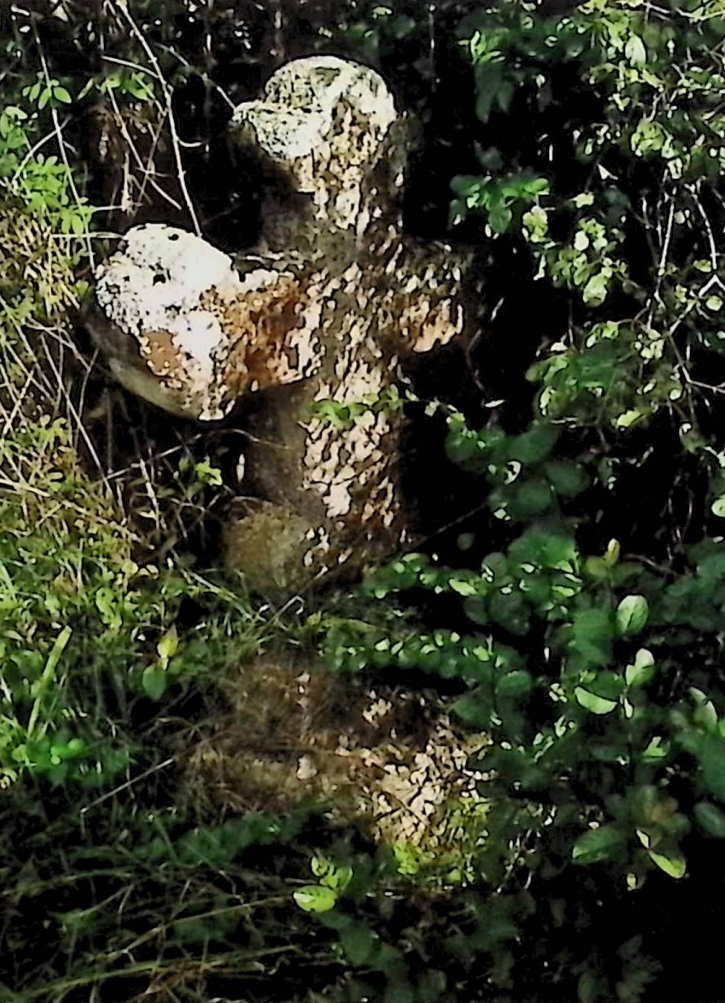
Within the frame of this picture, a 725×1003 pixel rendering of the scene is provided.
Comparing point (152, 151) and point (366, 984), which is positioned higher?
point (152, 151)

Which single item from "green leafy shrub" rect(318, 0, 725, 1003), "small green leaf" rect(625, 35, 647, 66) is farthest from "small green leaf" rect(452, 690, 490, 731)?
"small green leaf" rect(625, 35, 647, 66)

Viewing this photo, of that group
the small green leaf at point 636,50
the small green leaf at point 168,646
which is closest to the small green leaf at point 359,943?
the small green leaf at point 168,646

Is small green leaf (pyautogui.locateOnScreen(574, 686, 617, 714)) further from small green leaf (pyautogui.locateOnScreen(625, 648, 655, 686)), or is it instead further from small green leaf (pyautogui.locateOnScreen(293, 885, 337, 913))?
small green leaf (pyautogui.locateOnScreen(293, 885, 337, 913))

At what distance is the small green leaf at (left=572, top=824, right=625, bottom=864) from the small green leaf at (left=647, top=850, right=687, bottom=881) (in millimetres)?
42

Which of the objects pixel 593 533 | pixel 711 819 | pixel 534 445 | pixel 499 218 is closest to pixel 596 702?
pixel 711 819

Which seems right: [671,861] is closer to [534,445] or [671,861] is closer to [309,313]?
[534,445]

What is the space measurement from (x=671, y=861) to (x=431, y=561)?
2.73ft

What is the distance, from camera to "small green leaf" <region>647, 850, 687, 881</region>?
5.07 ft

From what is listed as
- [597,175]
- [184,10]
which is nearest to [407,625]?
[597,175]

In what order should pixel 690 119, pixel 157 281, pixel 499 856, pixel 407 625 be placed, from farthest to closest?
pixel 407 625, pixel 157 281, pixel 690 119, pixel 499 856

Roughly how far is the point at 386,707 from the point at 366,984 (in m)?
0.61

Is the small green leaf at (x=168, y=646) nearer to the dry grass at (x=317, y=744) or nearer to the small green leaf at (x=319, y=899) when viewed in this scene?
the dry grass at (x=317, y=744)

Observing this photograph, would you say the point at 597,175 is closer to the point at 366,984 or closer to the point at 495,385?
the point at 495,385

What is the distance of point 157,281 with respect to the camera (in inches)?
85.8
